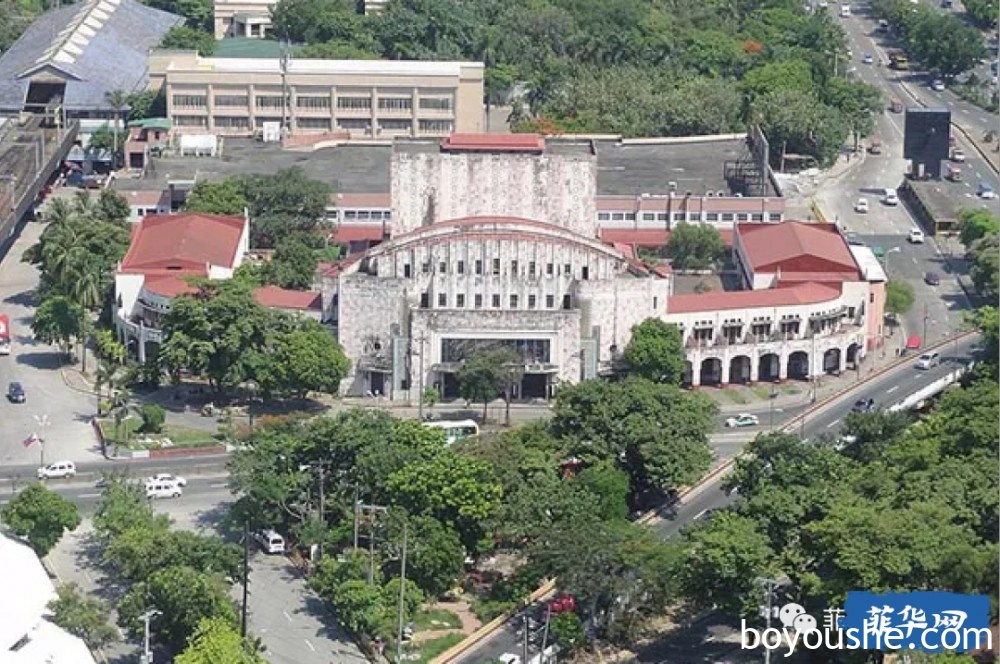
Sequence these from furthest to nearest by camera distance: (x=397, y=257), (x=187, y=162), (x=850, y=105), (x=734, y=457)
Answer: (x=850, y=105), (x=187, y=162), (x=397, y=257), (x=734, y=457)

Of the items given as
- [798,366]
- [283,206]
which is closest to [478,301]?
[798,366]

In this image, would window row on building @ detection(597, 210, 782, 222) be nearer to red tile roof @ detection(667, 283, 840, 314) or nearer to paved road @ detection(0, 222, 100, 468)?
red tile roof @ detection(667, 283, 840, 314)

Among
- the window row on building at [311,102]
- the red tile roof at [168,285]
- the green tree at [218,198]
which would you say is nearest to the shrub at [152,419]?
the red tile roof at [168,285]

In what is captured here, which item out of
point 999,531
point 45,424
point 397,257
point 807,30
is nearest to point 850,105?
point 807,30

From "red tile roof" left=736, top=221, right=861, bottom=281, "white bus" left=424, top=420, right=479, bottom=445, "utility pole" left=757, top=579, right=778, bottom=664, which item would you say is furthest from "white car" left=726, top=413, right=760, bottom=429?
"utility pole" left=757, top=579, right=778, bottom=664

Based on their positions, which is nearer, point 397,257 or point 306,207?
point 397,257

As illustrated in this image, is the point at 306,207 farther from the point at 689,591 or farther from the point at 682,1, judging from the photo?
the point at 682,1

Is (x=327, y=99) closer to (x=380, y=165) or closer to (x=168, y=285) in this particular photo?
(x=380, y=165)
